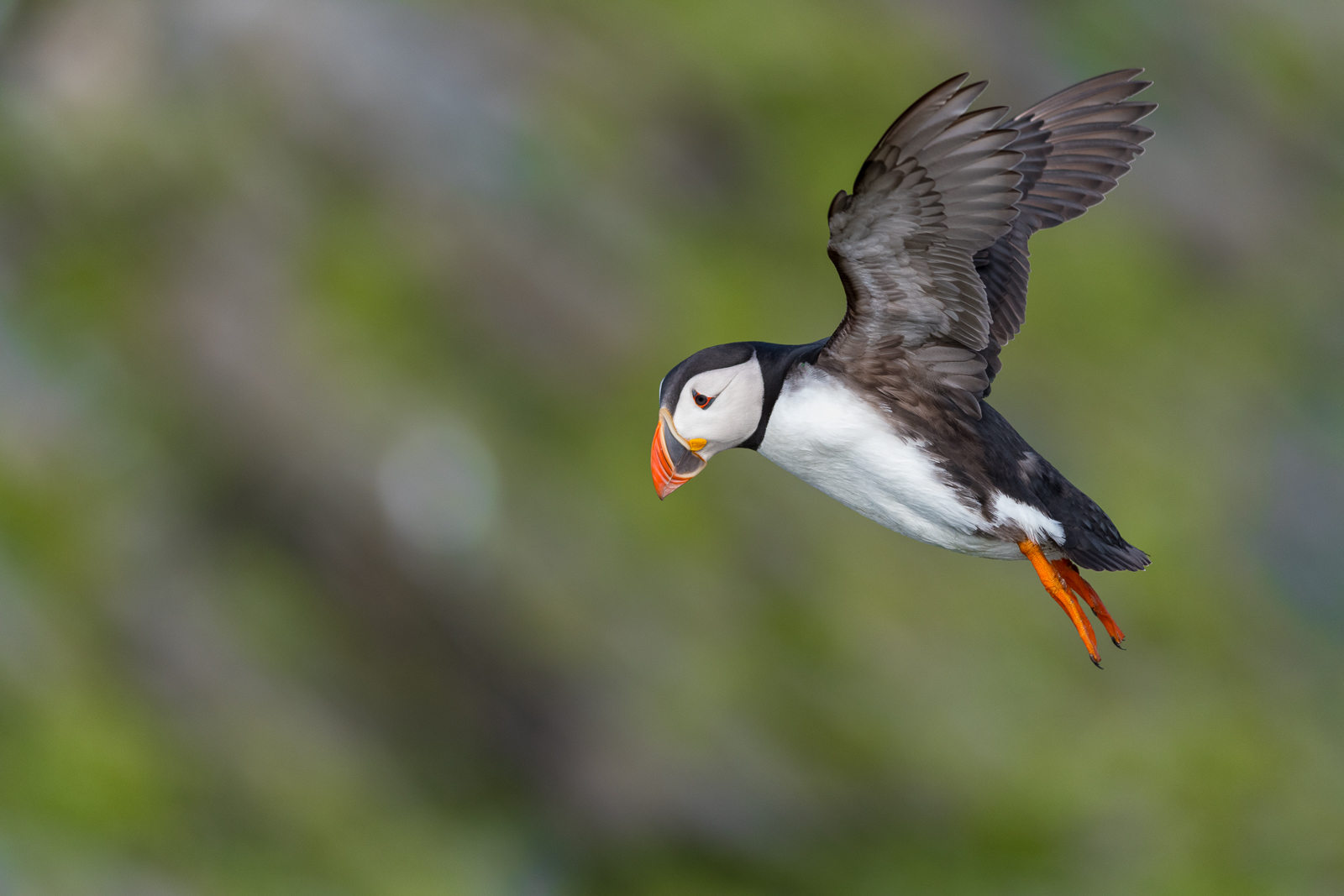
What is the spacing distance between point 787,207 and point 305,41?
4.13 meters

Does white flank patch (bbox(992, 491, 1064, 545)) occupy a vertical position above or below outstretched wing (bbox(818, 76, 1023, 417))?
below

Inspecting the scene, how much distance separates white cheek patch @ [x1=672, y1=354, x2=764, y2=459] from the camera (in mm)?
2938

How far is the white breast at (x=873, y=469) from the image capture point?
10.4 ft

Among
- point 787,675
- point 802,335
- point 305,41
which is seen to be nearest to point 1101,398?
point 802,335

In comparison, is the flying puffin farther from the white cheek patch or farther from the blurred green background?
the blurred green background

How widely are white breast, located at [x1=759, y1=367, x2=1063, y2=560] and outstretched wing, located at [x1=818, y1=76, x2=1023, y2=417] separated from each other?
0.48 feet

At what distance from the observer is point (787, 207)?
10328mm

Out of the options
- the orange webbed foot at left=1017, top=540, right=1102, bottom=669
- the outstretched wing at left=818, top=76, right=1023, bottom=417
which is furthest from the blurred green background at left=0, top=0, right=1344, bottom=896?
the outstretched wing at left=818, top=76, right=1023, bottom=417

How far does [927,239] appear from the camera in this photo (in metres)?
2.99

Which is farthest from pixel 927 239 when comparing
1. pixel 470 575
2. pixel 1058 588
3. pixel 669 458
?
pixel 470 575

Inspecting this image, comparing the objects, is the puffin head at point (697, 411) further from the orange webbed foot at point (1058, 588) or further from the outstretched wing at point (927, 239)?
the orange webbed foot at point (1058, 588)

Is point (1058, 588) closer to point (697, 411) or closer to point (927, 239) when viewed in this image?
point (927, 239)

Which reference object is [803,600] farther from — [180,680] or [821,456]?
[821,456]

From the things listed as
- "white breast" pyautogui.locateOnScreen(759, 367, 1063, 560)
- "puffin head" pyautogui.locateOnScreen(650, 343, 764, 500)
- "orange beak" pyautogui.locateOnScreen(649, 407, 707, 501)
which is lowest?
"orange beak" pyautogui.locateOnScreen(649, 407, 707, 501)
